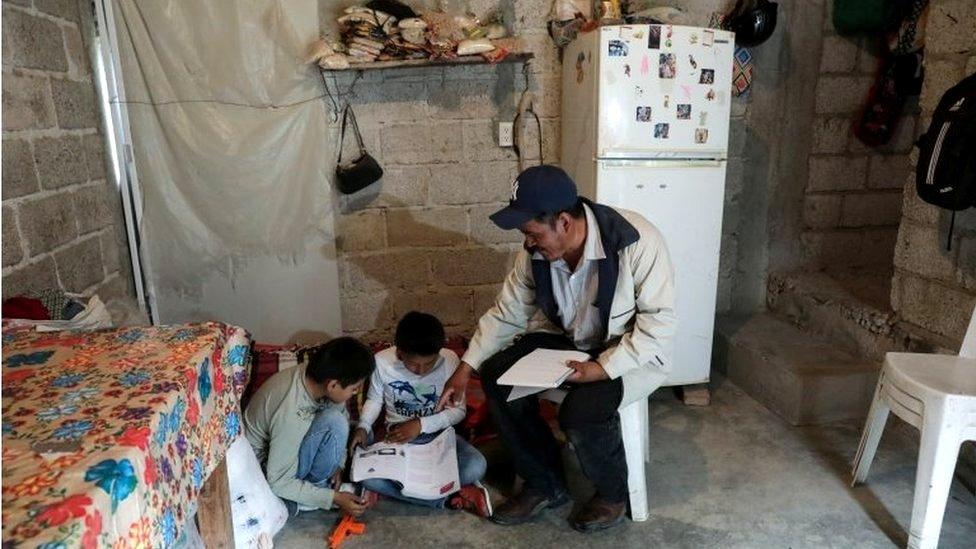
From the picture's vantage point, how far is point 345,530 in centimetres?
193

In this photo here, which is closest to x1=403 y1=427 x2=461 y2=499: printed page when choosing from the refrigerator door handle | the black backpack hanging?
the refrigerator door handle

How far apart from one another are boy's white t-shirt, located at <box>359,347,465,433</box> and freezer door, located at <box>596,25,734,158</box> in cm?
104

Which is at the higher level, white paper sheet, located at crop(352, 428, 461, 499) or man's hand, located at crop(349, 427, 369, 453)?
man's hand, located at crop(349, 427, 369, 453)

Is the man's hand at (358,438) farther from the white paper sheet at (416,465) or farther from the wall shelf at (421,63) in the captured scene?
the wall shelf at (421,63)

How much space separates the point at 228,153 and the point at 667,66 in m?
1.85

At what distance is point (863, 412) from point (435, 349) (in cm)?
182

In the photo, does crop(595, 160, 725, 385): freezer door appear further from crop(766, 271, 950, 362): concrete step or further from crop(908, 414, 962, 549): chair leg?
crop(908, 414, 962, 549): chair leg

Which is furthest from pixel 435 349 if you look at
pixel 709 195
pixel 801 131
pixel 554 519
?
pixel 801 131

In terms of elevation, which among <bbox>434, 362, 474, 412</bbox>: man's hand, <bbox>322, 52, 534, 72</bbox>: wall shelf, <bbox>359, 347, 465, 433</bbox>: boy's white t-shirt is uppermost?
<bbox>322, 52, 534, 72</bbox>: wall shelf

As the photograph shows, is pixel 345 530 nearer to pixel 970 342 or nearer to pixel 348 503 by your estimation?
pixel 348 503

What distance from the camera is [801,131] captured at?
10.5ft

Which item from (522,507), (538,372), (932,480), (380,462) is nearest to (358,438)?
(380,462)

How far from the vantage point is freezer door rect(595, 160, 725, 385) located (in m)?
2.48

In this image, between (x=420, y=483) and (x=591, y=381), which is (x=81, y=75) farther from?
(x=591, y=381)
